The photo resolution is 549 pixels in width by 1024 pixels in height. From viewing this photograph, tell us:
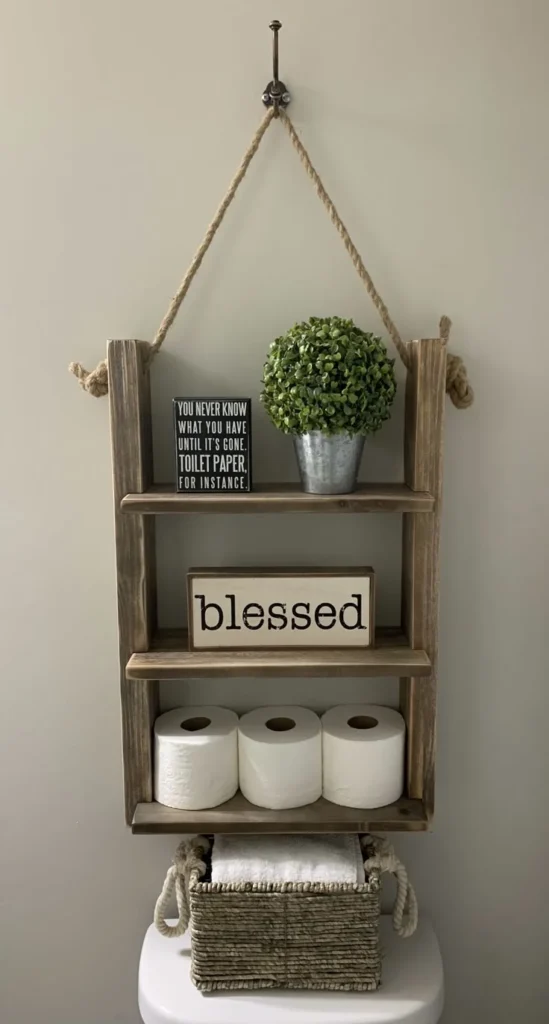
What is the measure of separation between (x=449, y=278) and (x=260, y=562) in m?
0.50

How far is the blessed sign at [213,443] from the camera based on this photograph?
990mm

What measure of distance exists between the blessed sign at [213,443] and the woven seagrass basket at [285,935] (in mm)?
545

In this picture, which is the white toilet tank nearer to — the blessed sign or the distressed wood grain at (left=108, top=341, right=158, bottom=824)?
the distressed wood grain at (left=108, top=341, right=158, bottom=824)

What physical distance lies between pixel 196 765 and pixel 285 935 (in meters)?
0.26

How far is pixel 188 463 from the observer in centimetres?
100

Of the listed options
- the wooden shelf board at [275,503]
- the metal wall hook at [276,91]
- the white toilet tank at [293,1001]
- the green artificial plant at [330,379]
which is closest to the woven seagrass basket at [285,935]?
the white toilet tank at [293,1001]

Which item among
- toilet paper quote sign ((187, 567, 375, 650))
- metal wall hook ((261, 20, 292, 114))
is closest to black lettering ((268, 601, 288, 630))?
toilet paper quote sign ((187, 567, 375, 650))

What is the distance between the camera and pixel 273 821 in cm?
106

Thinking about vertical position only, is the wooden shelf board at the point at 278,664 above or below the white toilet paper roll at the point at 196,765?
above

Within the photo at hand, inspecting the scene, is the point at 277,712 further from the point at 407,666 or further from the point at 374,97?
the point at 374,97

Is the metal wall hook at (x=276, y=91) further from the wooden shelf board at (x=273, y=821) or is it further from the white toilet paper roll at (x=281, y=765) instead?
the wooden shelf board at (x=273, y=821)

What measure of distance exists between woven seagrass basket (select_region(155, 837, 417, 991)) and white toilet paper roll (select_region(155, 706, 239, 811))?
0.35ft

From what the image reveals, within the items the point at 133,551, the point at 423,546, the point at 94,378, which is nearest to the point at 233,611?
the point at 133,551

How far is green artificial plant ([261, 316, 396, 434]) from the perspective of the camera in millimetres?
936
